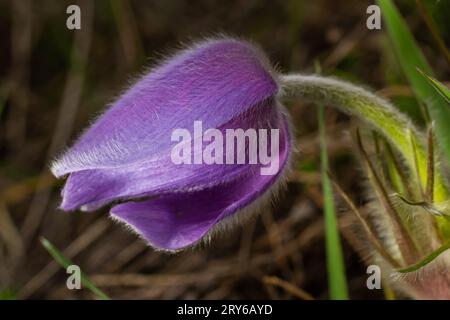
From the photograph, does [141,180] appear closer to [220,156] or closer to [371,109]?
[220,156]

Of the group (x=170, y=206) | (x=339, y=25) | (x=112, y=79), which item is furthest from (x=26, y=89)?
(x=170, y=206)

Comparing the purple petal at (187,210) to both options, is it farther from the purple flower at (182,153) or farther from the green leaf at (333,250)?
the green leaf at (333,250)

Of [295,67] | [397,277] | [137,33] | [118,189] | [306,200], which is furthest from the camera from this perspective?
[137,33]

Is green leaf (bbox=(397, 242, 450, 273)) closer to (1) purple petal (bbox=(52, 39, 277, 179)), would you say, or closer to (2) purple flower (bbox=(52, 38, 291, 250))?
(2) purple flower (bbox=(52, 38, 291, 250))

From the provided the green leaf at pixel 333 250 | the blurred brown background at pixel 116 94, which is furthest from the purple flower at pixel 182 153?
the blurred brown background at pixel 116 94

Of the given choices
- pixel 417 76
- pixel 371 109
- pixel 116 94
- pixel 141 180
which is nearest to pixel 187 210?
pixel 141 180

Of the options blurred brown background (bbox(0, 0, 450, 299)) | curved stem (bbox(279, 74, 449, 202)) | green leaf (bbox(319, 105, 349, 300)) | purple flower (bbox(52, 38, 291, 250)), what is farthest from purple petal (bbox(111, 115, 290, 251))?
blurred brown background (bbox(0, 0, 450, 299))
